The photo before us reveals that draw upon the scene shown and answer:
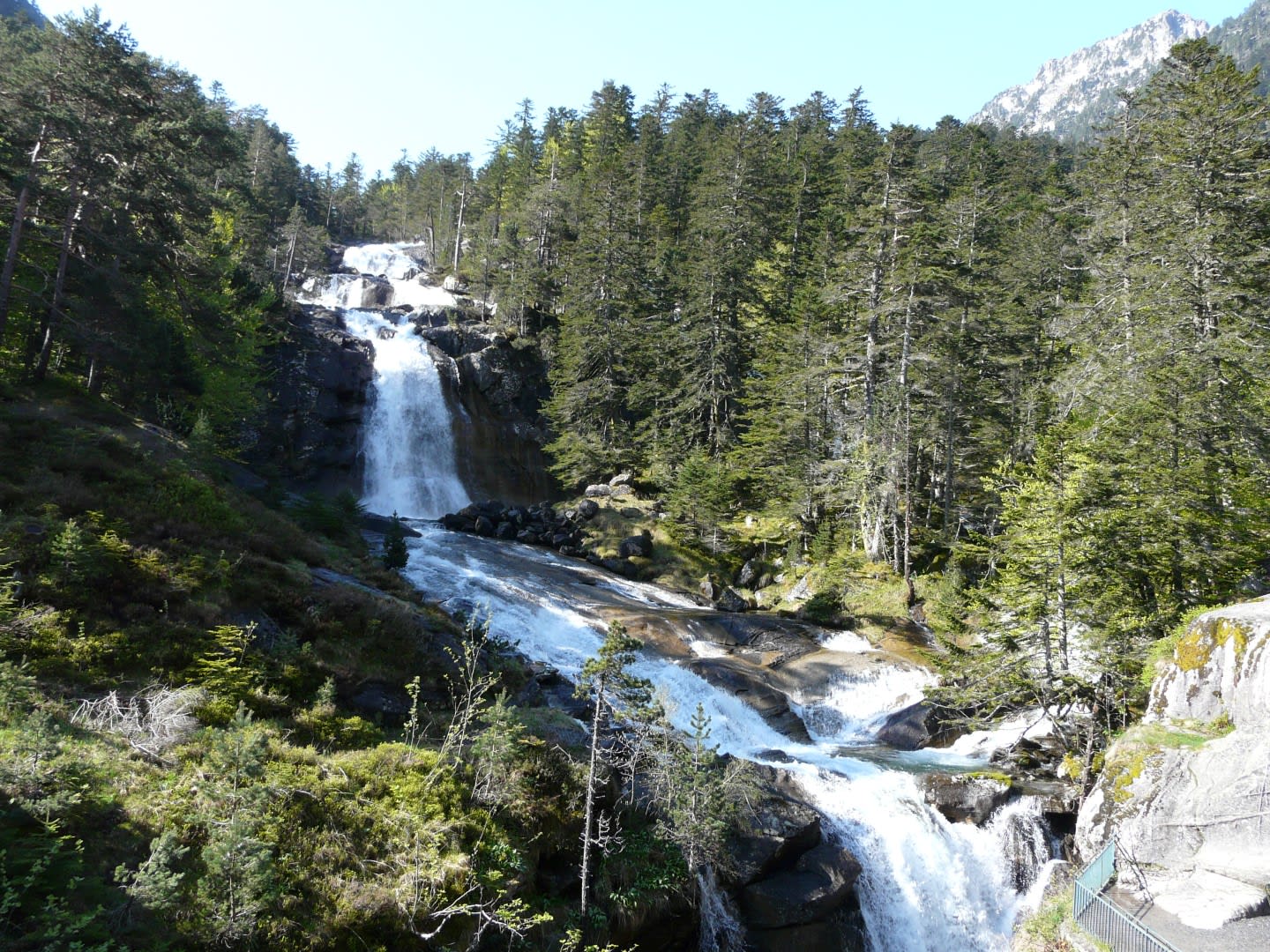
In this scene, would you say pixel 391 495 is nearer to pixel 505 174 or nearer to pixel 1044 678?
pixel 1044 678

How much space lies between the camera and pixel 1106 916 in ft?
34.4

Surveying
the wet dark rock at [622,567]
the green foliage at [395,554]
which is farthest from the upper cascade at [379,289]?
the green foliage at [395,554]

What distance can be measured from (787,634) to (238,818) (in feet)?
62.3

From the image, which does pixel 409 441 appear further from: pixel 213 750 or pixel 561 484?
pixel 213 750

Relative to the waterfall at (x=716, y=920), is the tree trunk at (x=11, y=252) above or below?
above

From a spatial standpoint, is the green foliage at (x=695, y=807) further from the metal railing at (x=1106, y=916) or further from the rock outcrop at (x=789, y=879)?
the metal railing at (x=1106, y=916)

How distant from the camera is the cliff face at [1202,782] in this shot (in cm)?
1037

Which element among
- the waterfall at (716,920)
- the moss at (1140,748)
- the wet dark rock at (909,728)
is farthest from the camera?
the wet dark rock at (909,728)

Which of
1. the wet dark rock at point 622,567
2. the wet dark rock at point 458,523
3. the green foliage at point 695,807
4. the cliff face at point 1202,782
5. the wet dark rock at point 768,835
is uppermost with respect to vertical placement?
the wet dark rock at point 458,523

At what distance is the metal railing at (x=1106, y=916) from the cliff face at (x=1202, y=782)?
516 mm

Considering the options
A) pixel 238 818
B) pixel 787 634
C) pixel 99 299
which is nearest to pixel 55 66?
pixel 99 299

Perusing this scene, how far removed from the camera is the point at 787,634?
2344cm

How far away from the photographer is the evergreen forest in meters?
7.81

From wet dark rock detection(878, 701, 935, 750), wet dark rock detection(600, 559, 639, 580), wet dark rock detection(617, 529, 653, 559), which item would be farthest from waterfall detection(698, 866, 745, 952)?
wet dark rock detection(617, 529, 653, 559)
